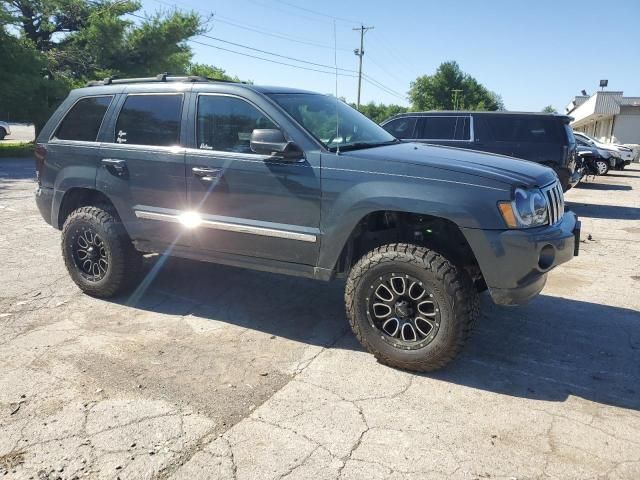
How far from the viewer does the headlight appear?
3260mm

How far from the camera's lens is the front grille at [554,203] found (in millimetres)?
3604

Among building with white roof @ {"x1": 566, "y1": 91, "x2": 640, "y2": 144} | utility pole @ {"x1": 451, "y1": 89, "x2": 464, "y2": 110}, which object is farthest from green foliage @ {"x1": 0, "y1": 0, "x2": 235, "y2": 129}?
utility pole @ {"x1": 451, "y1": 89, "x2": 464, "y2": 110}

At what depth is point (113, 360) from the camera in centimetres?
372

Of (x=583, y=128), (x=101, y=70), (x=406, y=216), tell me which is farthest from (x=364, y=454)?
(x=583, y=128)

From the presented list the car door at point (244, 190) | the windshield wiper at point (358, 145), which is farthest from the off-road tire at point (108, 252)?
the windshield wiper at point (358, 145)

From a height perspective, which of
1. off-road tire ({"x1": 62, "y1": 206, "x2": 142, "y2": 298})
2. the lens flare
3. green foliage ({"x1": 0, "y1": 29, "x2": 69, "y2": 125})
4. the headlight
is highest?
green foliage ({"x1": 0, "y1": 29, "x2": 69, "y2": 125})

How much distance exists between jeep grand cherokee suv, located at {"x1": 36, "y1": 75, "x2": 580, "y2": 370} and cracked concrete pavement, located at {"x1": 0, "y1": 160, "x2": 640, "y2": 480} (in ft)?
1.42

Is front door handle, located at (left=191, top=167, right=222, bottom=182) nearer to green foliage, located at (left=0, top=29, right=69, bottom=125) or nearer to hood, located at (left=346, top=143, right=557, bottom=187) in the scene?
hood, located at (left=346, top=143, right=557, bottom=187)

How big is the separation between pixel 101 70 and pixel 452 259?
26.5 meters

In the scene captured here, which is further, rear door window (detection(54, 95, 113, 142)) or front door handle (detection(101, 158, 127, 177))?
rear door window (detection(54, 95, 113, 142))

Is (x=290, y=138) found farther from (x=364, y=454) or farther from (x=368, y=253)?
(x=364, y=454)

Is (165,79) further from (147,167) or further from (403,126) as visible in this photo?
(403,126)

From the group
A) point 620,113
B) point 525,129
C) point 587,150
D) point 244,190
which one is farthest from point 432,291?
point 620,113

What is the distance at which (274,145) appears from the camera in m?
3.72
